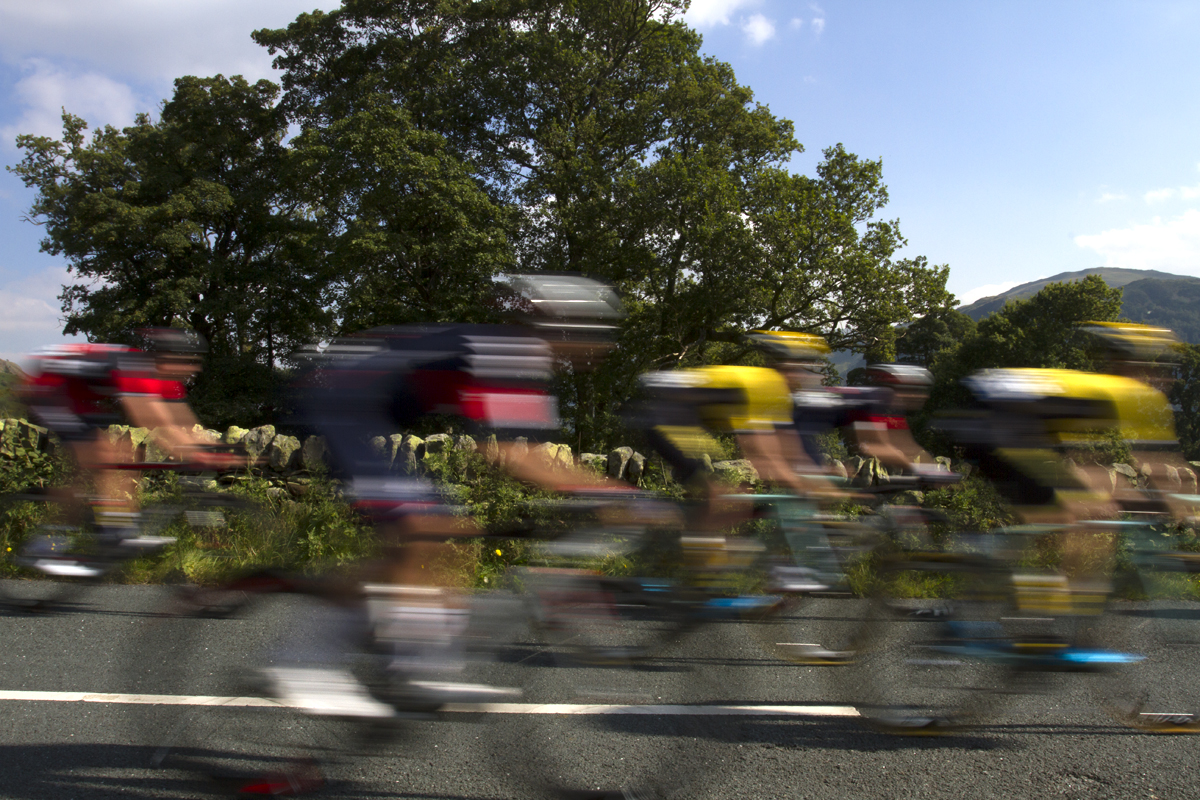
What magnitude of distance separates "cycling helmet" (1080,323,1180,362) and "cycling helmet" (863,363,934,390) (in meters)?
0.99

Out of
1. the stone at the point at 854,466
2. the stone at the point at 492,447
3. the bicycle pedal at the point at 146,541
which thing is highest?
the stone at the point at 492,447

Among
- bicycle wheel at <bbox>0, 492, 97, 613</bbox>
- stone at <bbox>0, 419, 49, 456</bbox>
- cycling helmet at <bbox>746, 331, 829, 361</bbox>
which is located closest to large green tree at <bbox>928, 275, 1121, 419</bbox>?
cycling helmet at <bbox>746, 331, 829, 361</bbox>

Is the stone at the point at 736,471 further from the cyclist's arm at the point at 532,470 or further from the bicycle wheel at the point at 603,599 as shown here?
the cyclist's arm at the point at 532,470

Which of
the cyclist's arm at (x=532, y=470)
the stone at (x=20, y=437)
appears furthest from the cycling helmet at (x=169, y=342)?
the stone at (x=20, y=437)

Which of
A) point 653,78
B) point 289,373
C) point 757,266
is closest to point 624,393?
point 757,266

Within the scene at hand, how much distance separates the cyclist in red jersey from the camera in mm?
3568

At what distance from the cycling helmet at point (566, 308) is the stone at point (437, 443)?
3.88 metres

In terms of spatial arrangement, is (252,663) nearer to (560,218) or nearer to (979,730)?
(979,730)

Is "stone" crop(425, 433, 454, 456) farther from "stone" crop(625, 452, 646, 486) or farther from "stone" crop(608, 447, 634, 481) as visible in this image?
"stone" crop(625, 452, 646, 486)

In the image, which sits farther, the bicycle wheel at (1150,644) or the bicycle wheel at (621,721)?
the bicycle wheel at (1150,644)

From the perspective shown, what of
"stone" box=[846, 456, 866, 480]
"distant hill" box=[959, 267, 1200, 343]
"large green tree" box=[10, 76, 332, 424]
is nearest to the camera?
"stone" box=[846, 456, 866, 480]

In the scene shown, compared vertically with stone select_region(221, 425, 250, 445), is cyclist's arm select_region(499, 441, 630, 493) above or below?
above

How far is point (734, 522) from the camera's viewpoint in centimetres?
321

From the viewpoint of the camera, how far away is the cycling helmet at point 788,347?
146 inches
